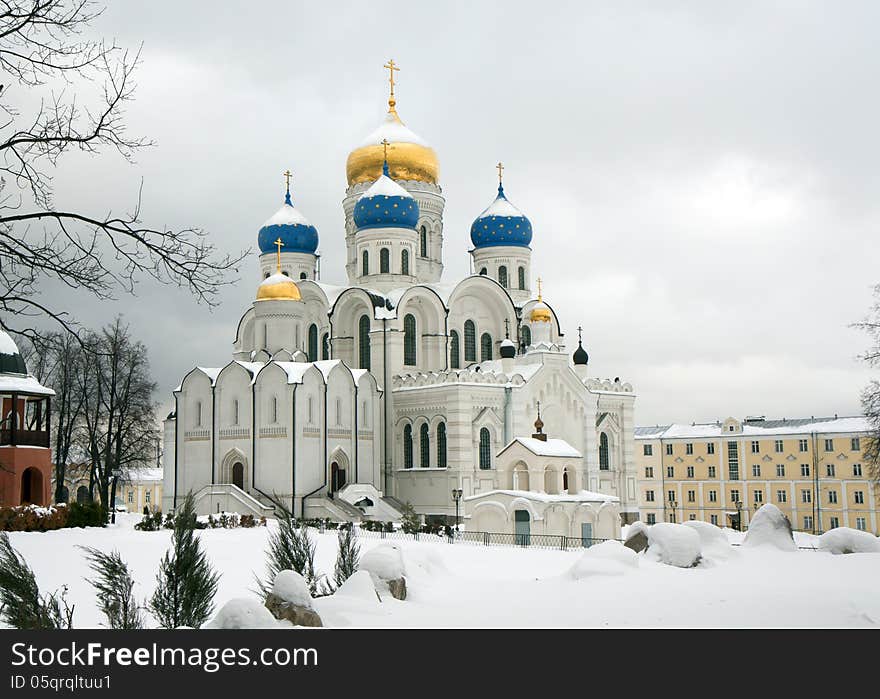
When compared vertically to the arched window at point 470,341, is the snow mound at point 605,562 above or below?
below

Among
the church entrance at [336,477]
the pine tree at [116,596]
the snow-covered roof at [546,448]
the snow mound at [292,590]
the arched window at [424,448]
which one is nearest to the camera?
the pine tree at [116,596]

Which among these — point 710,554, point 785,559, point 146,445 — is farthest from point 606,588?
point 146,445

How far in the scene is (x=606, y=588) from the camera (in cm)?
1314

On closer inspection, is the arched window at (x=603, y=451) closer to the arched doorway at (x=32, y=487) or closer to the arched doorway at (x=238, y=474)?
the arched doorway at (x=238, y=474)

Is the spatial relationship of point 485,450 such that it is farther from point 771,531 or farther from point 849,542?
point 849,542

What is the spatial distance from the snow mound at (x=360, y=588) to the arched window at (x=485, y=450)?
27810mm

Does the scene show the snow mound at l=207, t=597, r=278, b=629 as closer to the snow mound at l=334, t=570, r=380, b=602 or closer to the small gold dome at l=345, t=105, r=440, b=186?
the snow mound at l=334, t=570, r=380, b=602

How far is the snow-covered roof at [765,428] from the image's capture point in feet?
173

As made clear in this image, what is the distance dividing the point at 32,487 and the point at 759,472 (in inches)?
1486

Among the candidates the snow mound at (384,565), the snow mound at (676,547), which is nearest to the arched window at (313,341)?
the snow mound at (676,547)

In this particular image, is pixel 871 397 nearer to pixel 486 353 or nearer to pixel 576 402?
pixel 576 402

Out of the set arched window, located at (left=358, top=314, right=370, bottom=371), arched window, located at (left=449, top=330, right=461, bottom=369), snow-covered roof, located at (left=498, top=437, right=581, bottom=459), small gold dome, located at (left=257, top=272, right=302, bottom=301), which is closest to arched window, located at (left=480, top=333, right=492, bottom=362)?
arched window, located at (left=449, top=330, right=461, bottom=369)

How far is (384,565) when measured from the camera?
12.9 metres

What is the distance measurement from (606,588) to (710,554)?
4343 mm
